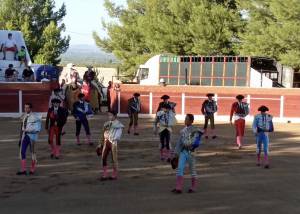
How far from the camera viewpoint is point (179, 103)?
82.6ft

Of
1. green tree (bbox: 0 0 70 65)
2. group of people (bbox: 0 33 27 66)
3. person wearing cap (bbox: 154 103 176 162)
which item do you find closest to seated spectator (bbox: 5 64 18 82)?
group of people (bbox: 0 33 27 66)

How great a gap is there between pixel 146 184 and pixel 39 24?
42.1 meters

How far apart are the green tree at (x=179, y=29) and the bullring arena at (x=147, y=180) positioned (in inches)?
617

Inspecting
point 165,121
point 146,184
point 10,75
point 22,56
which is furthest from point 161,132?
point 22,56

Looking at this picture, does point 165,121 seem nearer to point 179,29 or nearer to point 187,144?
point 187,144

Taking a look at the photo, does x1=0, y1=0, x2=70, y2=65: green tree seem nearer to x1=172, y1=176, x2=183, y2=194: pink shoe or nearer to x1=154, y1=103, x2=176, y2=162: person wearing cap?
x1=154, y1=103, x2=176, y2=162: person wearing cap

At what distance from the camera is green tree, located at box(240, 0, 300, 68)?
2958 centimetres

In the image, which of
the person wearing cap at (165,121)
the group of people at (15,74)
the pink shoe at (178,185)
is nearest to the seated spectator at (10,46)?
the group of people at (15,74)

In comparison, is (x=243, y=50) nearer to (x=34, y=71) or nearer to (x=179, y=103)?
(x=179, y=103)

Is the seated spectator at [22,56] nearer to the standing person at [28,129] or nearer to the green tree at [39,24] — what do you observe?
the standing person at [28,129]

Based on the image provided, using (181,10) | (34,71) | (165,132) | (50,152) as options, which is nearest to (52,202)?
(165,132)

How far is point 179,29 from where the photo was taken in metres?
37.6

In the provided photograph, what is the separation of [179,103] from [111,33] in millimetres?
22209

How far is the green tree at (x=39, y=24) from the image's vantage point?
161 ft
